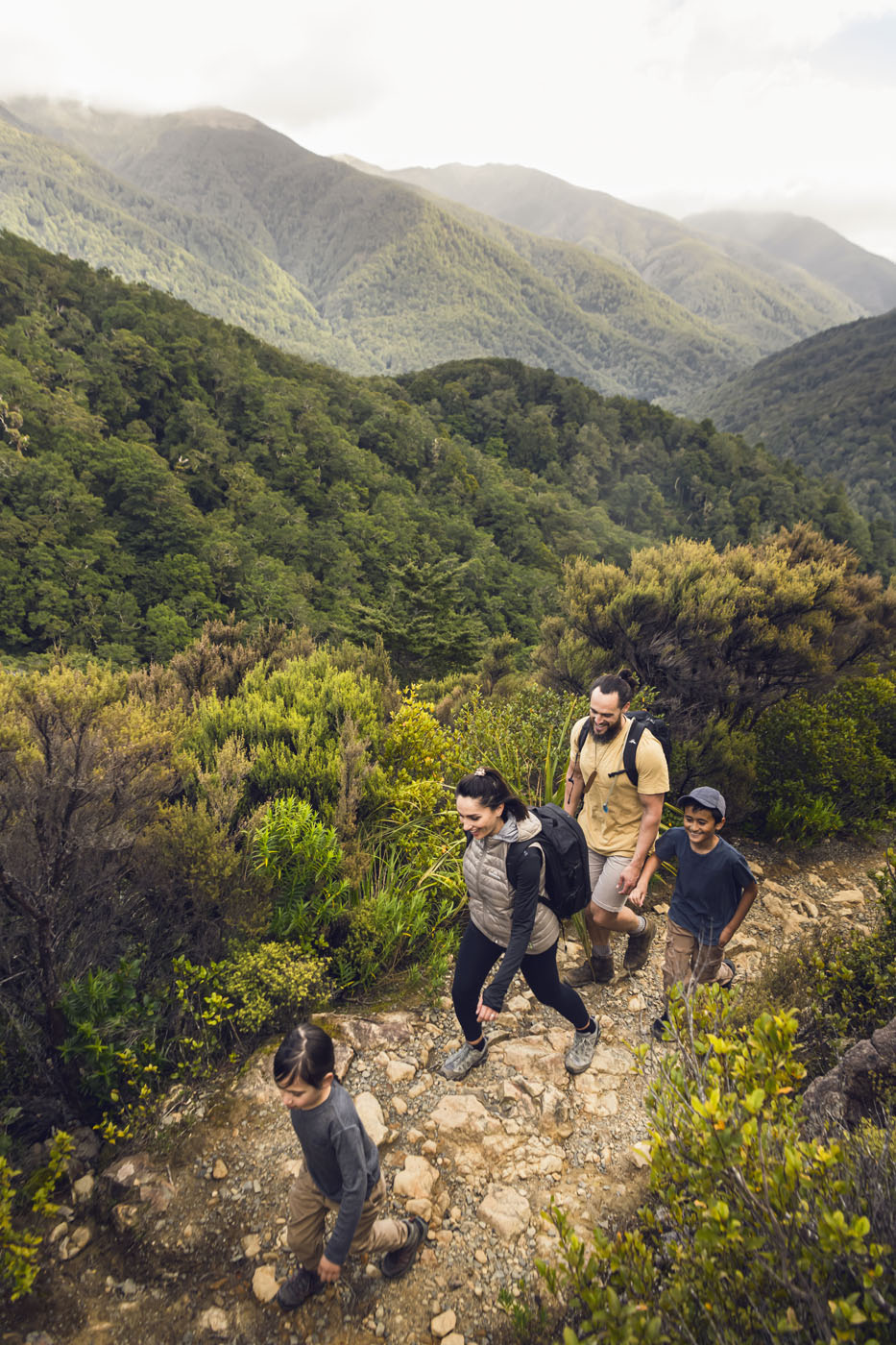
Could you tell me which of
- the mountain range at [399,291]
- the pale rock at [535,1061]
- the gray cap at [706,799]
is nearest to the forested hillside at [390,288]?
the mountain range at [399,291]

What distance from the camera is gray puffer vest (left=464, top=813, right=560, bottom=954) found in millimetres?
2172

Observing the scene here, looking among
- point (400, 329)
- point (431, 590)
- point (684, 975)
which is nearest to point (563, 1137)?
point (684, 975)

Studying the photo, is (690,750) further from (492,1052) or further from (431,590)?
(431,590)

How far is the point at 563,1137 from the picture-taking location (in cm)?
236

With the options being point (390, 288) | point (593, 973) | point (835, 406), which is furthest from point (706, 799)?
point (390, 288)

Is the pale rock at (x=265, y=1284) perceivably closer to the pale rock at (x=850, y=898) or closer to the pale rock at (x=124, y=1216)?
the pale rock at (x=124, y=1216)

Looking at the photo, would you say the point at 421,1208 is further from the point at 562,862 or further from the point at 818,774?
the point at 818,774

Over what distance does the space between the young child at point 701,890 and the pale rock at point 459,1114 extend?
0.84m

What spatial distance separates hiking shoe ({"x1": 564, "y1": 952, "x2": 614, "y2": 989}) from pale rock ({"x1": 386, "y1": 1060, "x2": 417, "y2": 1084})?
1.03 m

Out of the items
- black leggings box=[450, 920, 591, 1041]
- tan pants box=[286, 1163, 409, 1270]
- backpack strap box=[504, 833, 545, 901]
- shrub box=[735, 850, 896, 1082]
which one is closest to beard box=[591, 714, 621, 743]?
backpack strap box=[504, 833, 545, 901]

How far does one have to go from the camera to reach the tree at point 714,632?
5340mm

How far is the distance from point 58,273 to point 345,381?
1657 cm

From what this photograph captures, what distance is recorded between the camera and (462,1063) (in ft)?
8.50

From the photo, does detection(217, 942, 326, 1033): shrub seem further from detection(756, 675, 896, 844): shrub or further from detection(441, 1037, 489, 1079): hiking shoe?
detection(756, 675, 896, 844): shrub
